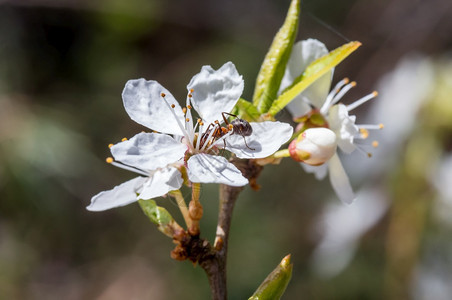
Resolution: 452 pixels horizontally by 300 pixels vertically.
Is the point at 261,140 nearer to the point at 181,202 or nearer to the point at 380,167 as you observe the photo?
the point at 181,202

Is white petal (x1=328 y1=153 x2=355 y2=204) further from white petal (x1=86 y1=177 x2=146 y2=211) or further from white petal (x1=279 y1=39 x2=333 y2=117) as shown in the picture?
white petal (x1=86 y1=177 x2=146 y2=211)

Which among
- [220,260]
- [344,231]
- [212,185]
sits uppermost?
[220,260]

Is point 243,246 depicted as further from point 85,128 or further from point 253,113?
point 253,113

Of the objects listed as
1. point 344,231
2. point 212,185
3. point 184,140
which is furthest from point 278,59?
point 212,185

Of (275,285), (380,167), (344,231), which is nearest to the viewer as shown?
(275,285)

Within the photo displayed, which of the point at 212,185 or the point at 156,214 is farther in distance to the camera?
the point at 212,185

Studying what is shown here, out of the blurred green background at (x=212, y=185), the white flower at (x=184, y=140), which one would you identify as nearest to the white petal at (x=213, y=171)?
the white flower at (x=184, y=140)

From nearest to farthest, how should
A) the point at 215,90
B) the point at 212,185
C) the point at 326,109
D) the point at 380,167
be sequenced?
the point at 215,90 → the point at 326,109 → the point at 380,167 → the point at 212,185

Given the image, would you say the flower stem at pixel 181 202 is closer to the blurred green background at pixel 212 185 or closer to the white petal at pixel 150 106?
the white petal at pixel 150 106
